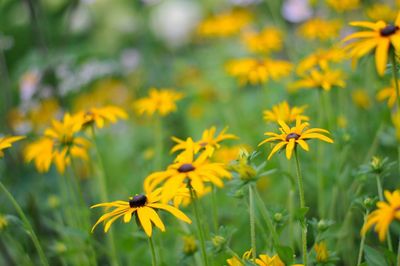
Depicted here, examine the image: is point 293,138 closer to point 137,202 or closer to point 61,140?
point 137,202

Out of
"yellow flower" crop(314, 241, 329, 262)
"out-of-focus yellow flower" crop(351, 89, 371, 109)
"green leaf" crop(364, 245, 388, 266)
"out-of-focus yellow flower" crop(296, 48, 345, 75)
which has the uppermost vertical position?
"out-of-focus yellow flower" crop(296, 48, 345, 75)

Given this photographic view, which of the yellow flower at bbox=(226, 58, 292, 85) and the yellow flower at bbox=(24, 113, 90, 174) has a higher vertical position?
the yellow flower at bbox=(226, 58, 292, 85)

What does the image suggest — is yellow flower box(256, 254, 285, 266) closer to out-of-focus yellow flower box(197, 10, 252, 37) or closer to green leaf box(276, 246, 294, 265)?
green leaf box(276, 246, 294, 265)

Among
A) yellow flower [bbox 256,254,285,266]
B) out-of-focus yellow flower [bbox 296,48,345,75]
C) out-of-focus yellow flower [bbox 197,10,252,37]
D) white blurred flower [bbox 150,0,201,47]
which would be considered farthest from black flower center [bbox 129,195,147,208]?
white blurred flower [bbox 150,0,201,47]

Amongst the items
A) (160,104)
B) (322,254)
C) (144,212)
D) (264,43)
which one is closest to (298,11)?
(264,43)

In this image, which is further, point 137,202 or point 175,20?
point 175,20

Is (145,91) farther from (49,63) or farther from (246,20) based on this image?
(49,63)

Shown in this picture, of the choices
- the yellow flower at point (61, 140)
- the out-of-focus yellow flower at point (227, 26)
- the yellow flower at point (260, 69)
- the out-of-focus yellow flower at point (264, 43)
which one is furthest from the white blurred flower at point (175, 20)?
the yellow flower at point (61, 140)

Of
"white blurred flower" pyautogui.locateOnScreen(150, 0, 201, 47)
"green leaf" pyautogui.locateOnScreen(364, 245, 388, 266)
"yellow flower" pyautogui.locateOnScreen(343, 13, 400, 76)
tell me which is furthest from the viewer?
"white blurred flower" pyautogui.locateOnScreen(150, 0, 201, 47)

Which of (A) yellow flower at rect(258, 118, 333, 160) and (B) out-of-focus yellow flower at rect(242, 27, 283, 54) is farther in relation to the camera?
(B) out-of-focus yellow flower at rect(242, 27, 283, 54)
